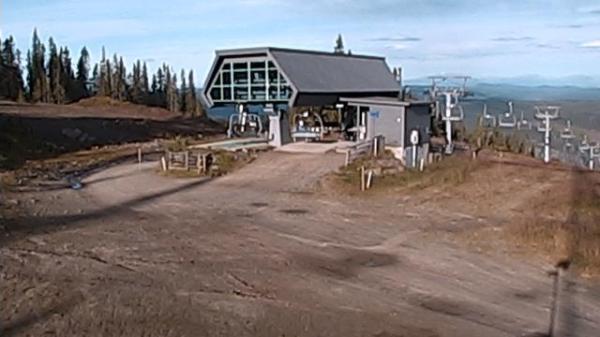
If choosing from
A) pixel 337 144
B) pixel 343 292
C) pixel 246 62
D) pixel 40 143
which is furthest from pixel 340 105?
pixel 343 292

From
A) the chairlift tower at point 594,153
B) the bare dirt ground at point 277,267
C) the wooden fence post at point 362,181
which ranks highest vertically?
the wooden fence post at point 362,181

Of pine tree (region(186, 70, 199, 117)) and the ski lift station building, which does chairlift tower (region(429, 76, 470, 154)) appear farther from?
pine tree (region(186, 70, 199, 117))

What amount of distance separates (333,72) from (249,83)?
452cm

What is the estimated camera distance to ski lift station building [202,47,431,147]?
30672 mm

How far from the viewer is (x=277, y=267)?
44.6 feet

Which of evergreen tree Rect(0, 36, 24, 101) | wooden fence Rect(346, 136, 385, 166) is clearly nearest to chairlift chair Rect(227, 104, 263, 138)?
wooden fence Rect(346, 136, 385, 166)

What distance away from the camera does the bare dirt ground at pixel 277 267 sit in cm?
1034

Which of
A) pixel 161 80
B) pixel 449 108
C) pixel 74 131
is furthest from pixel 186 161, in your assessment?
pixel 161 80

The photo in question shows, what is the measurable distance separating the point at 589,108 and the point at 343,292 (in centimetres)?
6330

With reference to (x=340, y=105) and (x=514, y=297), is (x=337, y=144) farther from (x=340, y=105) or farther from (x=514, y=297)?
(x=514, y=297)

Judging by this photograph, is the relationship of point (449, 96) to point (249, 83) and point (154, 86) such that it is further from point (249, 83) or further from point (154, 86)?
point (154, 86)

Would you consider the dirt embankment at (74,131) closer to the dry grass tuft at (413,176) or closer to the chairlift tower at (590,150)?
the dry grass tuft at (413,176)

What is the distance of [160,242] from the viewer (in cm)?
1555

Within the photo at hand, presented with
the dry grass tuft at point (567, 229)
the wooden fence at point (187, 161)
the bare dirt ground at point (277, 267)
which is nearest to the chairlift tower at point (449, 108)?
the wooden fence at point (187, 161)
